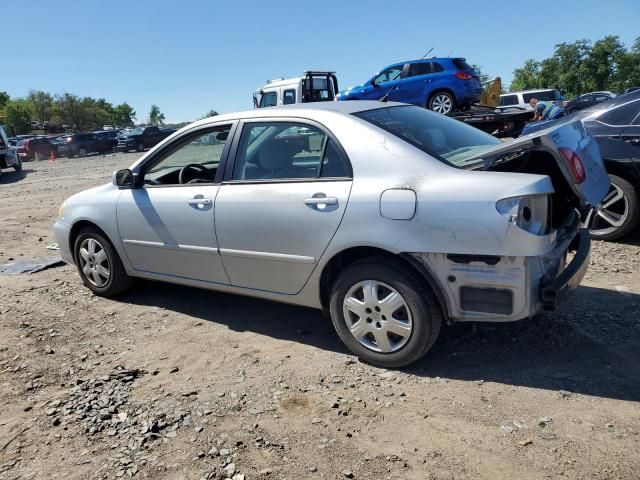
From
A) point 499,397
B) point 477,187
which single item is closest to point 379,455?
point 499,397

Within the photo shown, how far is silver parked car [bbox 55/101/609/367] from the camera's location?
2898 millimetres

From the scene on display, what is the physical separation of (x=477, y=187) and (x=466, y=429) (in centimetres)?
128

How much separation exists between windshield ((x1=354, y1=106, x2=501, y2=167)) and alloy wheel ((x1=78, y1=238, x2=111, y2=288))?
2.86 metres

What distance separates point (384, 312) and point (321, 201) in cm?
80

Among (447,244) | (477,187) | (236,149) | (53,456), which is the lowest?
(53,456)

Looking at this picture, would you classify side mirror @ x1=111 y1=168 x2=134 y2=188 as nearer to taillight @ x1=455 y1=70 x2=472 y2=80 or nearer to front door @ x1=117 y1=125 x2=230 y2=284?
front door @ x1=117 y1=125 x2=230 y2=284

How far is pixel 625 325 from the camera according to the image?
3729 millimetres

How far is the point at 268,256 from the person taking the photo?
144 inches

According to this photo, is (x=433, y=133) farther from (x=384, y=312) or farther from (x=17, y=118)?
(x=17, y=118)

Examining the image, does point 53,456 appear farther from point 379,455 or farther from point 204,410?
point 379,455

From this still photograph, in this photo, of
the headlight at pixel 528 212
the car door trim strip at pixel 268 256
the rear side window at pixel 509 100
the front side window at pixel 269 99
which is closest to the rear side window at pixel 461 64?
the front side window at pixel 269 99

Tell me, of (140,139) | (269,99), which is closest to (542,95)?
(269,99)

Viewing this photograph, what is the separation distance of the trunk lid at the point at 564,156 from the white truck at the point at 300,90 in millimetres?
15512

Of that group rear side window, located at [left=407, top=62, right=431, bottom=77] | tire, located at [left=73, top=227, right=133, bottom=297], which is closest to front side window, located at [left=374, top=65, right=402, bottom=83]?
rear side window, located at [left=407, top=62, right=431, bottom=77]
